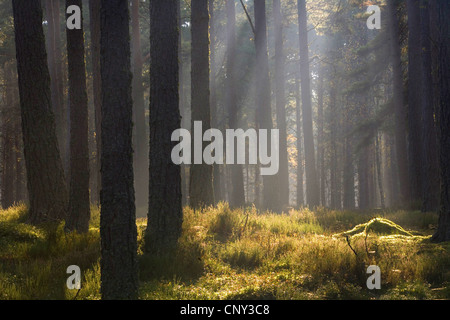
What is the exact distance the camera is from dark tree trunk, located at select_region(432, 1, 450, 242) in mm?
7871

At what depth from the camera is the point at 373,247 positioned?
734 cm

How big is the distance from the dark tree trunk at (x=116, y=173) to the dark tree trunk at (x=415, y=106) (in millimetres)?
12901

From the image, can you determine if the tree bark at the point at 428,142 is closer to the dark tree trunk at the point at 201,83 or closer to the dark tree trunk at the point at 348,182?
the dark tree trunk at the point at 201,83

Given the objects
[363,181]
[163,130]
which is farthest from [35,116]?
[363,181]

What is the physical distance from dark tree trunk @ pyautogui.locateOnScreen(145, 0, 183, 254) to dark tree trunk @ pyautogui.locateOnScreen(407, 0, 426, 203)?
10.4 metres

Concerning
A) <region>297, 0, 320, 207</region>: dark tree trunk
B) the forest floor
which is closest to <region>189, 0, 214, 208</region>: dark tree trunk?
the forest floor

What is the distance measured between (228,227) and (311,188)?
9467 millimetres

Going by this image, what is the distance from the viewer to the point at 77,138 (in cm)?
912

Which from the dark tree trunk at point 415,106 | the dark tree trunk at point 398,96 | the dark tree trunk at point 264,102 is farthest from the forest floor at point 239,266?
the dark tree trunk at point 398,96

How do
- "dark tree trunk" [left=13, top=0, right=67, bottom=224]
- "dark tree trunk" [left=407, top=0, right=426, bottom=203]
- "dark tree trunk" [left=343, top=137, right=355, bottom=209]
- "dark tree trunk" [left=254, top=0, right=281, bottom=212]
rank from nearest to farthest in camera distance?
"dark tree trunk" [left=13, top=0, right=67, bottom=224] < "dark tree trunk" [left=407, top=0, right=426, bottom=203] < "dark tree trunk" [left=254, top=0, right=281, bottom=212] < "dark tree trunk" [left=343, top=137, right=355, bottom=209]

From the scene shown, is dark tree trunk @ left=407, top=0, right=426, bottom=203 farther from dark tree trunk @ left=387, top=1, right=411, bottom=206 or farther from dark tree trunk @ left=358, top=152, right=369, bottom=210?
dark tree trunk @ left=358, top=152, right=369, bottom=210

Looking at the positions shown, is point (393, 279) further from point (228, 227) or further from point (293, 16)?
point (293, 16)

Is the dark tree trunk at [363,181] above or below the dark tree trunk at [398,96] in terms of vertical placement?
below

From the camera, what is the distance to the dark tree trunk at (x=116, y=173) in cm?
496
